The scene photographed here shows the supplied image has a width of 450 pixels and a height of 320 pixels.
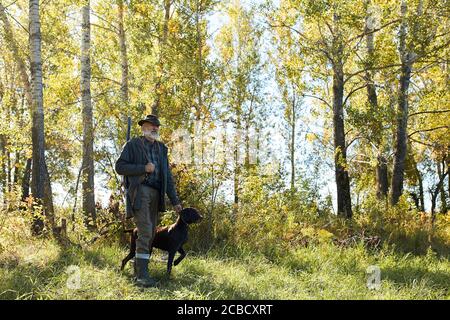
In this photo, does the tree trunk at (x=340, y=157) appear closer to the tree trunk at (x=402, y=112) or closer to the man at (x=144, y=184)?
the tree trunk at (x=402, y=112)

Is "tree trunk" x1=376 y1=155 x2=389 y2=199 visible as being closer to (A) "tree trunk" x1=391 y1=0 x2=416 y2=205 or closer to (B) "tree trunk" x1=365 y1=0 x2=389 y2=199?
(B) "tree trunk" x1=365 y1=0 x2=389 y2=199

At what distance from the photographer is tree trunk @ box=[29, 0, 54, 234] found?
10203 millimetres

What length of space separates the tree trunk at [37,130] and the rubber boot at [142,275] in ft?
12.7

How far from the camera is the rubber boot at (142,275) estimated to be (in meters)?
6.67

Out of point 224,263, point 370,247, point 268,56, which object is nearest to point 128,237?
point 224,263

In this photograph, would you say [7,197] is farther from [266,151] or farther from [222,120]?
[266,151]

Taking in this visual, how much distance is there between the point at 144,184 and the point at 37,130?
455 cm

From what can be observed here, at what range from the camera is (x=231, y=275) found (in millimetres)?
7363

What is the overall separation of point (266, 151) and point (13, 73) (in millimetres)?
11499

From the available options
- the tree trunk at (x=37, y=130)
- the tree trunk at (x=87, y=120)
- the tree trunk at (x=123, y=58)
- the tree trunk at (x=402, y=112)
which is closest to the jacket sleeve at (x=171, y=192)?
the tree trunk at (x=37, y=130)

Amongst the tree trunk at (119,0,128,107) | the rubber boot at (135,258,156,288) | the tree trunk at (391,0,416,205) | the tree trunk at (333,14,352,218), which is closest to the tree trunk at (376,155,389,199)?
the tree trunk at (391,0,416,205)

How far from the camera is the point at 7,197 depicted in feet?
29.2

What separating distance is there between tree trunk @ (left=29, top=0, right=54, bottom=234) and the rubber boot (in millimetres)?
3865

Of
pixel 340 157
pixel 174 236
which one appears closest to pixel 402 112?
pixel 340 157
